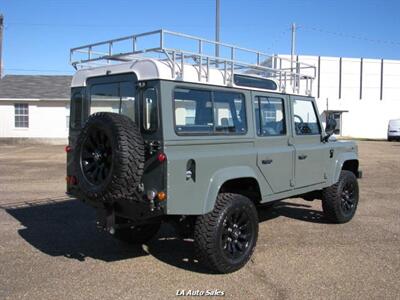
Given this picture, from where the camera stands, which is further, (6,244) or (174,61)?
(6,244)

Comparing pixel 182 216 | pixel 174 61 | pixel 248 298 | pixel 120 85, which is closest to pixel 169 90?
pixel 174 61

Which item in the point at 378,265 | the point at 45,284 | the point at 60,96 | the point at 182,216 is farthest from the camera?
the point at 60,96

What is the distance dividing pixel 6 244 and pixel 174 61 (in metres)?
3.43

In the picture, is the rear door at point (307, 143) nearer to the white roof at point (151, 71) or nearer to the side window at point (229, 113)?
the side window at point (229, 113)

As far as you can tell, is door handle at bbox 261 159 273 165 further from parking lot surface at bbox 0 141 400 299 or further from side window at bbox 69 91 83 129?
side window at bbox 69 91 83 129

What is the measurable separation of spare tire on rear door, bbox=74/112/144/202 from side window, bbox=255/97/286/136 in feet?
6.05

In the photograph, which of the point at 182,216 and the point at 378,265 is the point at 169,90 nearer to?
the point at 182,216

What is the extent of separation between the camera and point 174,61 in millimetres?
5113

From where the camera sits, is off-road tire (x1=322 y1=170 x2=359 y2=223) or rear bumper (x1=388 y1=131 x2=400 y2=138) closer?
off-road tire (x1=322 y1=170 x2=359 y2=223)

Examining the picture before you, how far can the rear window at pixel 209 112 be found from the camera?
17.0ft

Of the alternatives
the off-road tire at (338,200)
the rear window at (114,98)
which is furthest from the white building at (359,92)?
the rear window at (114,98)

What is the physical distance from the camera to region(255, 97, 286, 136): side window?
6172 millimetres

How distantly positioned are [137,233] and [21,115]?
2384cm

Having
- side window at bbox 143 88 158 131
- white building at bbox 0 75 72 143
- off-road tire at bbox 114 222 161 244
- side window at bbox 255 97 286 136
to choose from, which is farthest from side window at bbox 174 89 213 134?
white building at bbox 0 75 72 143
